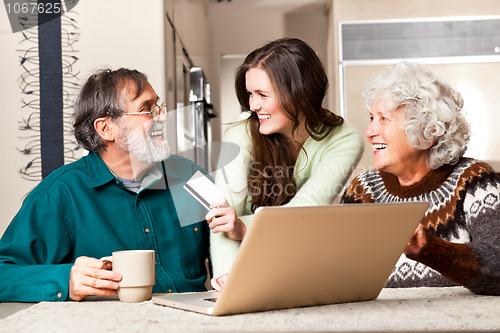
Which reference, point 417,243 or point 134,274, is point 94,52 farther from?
point 417,243

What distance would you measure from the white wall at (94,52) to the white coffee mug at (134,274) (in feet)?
5.51

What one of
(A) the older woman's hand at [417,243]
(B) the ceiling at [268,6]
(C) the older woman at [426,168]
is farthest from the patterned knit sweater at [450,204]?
(B) the ceiling at [268,6]

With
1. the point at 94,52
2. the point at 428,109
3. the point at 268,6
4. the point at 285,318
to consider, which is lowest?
the point at 285,318

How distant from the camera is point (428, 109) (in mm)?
1655

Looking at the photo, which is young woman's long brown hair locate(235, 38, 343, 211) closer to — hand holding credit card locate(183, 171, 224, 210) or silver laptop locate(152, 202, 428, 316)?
hand holding credit card locate(183, 171, 224, 210)

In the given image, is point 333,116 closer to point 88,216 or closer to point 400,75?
point 400,75

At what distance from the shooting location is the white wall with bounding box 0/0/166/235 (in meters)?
2.58

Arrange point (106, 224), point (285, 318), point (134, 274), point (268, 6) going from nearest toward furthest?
1. point (285, 318)
2. point (134, 274)
3. point (106, 224)
4. point (268, 6)

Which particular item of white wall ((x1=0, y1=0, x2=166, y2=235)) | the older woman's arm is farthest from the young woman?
white wall ((x1=0, y1=0, x2=166, y2=235))

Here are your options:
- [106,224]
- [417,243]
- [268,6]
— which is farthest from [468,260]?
[268,6]

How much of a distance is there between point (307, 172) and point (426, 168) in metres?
0.36

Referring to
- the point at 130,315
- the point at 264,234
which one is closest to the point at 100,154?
the point at 130,315

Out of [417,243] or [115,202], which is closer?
[417,243]

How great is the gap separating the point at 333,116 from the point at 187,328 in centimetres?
105
